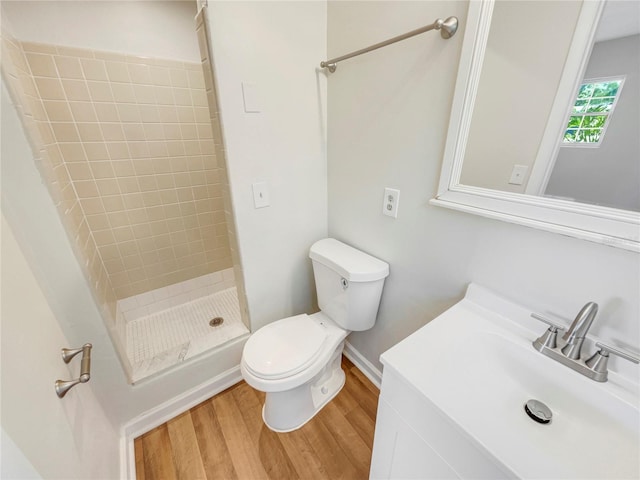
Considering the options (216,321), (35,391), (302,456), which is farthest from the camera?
(216,321)

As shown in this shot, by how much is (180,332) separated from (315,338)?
1054mm

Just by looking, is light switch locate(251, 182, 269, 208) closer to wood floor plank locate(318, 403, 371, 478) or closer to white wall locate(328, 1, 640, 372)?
white wall locate(328, 1, 640, 372)

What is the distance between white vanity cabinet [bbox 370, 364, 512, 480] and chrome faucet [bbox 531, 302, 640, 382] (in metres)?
0.37

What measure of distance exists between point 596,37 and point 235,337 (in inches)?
70.9

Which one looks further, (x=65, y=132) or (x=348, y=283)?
(x=65, y=132)

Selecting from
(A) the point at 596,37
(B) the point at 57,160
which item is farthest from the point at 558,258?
(B) the point at 57,160

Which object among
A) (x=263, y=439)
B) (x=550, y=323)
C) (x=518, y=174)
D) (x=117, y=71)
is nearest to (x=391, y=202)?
(x=518, y=174)

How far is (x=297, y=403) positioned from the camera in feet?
4.20

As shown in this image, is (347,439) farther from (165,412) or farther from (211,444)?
(165,412)

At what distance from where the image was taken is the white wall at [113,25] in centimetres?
129

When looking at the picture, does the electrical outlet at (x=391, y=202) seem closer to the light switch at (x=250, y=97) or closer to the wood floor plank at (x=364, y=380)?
the light switch at (x=250, y=97)

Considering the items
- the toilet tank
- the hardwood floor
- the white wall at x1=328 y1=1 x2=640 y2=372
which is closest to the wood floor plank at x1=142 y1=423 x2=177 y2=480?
the hardwood floor

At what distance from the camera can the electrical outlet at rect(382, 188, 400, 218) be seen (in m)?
1.11

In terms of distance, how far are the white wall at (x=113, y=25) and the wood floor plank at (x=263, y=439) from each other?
2.11 metres
